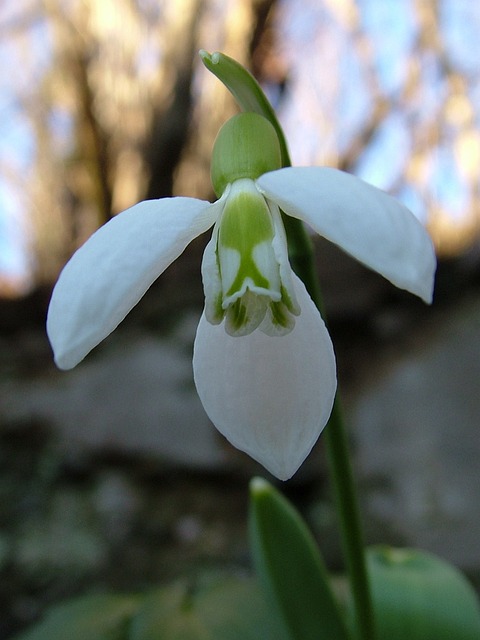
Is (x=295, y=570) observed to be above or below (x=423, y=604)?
above

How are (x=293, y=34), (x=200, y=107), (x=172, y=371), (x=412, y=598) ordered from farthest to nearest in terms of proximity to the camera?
(x=293, y=34) < (x=200, y=107) < (x=172, y=371) < (x=412, y=598)

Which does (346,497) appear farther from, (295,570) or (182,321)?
(182,321)

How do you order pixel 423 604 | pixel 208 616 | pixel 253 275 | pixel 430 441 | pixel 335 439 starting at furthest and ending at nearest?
pixel 430 441 → pixel 208 616 → pixel 423 604 → pixel 335 439 → pixel 253 275

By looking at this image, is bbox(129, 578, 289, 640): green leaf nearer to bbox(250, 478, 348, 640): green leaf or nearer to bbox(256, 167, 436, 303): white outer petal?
bbox(250, 478, 348, 640): green leaf

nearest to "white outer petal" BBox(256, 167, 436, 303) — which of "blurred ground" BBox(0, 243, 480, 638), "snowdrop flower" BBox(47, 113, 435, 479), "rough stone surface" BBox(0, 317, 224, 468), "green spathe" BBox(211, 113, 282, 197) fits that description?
"snowdrop flower" BBox(47, 113, 435, 479)

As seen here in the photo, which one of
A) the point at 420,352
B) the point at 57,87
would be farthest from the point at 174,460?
the point at 57,87

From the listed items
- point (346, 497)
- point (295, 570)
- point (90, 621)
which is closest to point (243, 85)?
point (346, 497)

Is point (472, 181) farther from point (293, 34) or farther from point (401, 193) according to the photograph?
point (293, 34)
